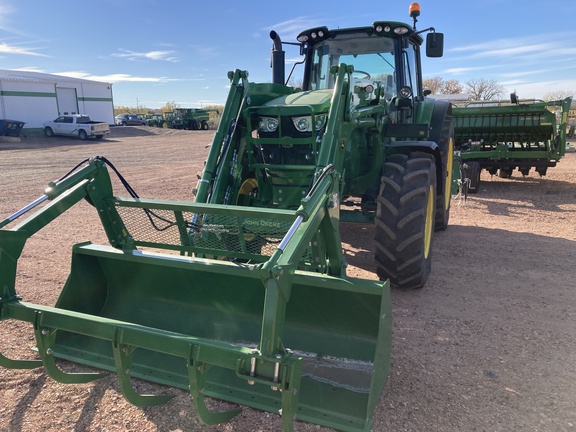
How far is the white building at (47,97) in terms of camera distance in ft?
105

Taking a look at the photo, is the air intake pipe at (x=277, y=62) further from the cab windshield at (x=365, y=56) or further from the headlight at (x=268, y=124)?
the headlight at (x=268, y=124)

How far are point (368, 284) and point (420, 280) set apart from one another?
1.69 meters

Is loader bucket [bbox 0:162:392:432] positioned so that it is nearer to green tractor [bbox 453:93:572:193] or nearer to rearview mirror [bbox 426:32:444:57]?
rearview mirror [bbox 426:32:444:57]

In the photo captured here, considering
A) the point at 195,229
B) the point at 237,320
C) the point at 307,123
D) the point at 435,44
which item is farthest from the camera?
the point at 435,44

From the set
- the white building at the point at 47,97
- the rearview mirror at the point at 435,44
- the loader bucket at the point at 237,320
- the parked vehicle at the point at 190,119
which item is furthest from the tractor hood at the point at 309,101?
the parked vehicle at the point at 190,119

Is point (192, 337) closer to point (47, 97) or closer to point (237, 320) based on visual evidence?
point (237, 320)

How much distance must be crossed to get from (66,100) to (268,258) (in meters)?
40.0

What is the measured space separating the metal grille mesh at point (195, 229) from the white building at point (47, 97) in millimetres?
33929

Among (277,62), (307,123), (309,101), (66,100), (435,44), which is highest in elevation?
(66,100)

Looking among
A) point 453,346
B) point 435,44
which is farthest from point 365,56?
point 453,346

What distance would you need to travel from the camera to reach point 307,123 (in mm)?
4309

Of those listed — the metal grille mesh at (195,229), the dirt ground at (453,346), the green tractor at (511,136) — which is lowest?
the dirt ground at (453,346)

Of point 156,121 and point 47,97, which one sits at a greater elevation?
point 47,97

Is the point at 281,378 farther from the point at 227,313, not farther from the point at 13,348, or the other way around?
the point at 13,348
